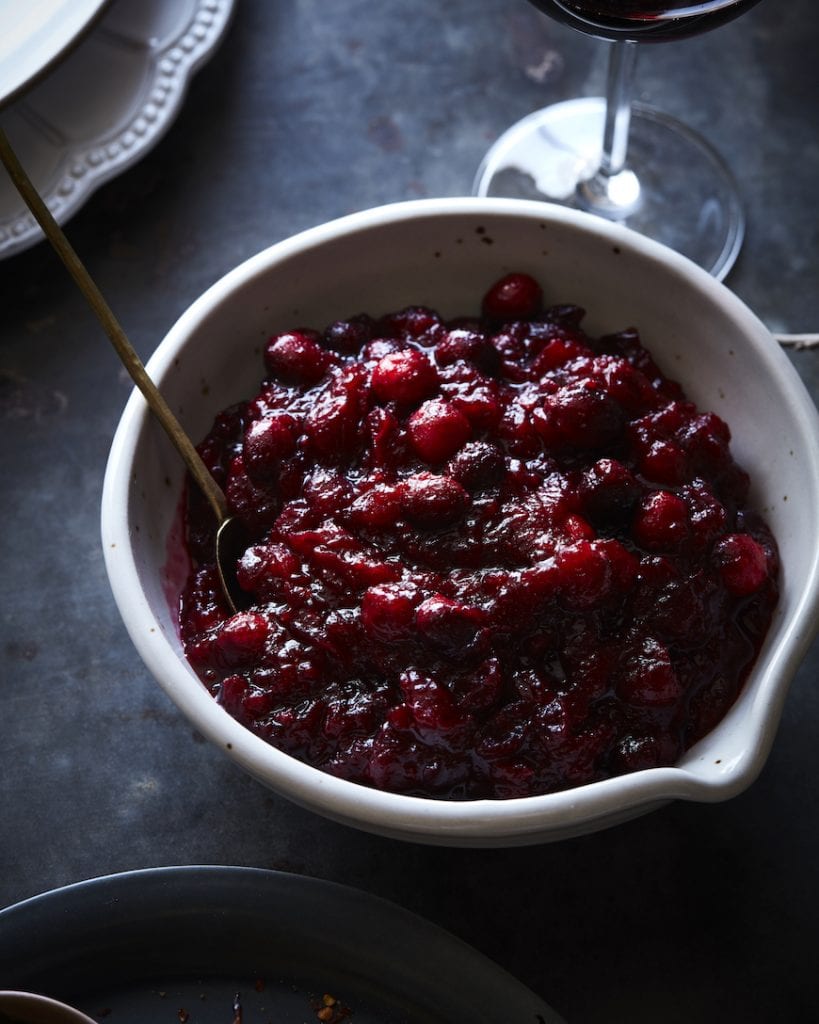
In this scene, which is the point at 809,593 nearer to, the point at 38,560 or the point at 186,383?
the point at 186,383

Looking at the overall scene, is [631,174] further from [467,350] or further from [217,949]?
[217,949]

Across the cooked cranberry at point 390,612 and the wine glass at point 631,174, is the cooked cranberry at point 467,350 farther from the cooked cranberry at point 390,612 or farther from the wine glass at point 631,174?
the wine glass at point 631,174

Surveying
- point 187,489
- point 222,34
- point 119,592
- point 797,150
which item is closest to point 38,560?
point 187,489

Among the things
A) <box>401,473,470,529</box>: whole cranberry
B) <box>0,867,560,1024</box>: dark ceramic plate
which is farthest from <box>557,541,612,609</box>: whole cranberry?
<box>0,867,560,1024</box>: dark ceramic plate

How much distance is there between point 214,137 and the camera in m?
1.88

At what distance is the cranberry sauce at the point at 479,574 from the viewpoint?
3.98 feet

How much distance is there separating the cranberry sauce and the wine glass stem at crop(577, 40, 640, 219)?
1.42 ft

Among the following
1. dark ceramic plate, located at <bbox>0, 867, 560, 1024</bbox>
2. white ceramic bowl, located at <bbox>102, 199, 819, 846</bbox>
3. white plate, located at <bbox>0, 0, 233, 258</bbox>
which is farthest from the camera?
white plate, located at <bbox>0, 0, 233, 258</bbox>

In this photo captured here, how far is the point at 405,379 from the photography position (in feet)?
4.42

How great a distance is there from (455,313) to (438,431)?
1.07 feet

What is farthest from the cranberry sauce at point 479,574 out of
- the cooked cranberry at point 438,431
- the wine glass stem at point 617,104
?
the wine glass stem at point 617,104

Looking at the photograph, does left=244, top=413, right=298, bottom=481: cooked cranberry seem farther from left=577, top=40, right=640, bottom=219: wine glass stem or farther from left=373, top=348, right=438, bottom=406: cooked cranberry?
left=577, top=40, right=640, bottom=219: wine glass stem

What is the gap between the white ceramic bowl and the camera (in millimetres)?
1138

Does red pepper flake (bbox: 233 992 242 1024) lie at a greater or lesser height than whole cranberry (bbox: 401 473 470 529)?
lesser
